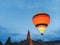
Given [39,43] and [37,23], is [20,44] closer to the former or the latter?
[39,43]

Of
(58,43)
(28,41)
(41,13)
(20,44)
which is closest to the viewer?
(41,13)

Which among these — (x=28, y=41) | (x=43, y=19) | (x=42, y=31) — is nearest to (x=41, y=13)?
(x=43, y=19)

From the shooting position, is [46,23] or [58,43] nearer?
[46,23]

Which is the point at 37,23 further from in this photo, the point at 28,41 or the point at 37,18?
the point at 28,41

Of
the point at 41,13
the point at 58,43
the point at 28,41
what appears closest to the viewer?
the point at 41,13

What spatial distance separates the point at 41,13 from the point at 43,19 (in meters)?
0.31

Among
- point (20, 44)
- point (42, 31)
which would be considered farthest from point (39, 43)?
point (42, 31)

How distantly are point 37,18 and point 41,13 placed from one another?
Answer: 32cm

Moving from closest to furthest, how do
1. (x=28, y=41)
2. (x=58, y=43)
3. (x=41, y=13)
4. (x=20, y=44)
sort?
(x=41, y=13) < (x=28, y=41) < (x=20, y=44) < (x=58, y=43)

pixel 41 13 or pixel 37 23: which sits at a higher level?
pixel 41 13

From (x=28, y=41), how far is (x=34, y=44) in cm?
86

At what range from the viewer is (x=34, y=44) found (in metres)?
16.4

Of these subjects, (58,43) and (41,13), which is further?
(58,43)

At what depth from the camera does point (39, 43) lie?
642 inches
